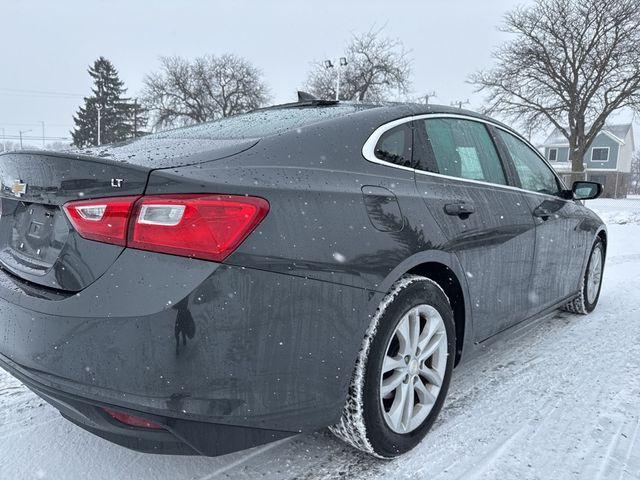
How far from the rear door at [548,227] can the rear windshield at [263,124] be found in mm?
1303

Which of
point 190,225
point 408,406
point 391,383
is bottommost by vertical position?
point 408,406

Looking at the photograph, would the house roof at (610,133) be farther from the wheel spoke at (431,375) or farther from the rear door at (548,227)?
the wheel spoke at (431,375)

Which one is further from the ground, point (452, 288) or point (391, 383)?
point (452, 288)

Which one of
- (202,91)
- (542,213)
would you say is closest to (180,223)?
(542,213)

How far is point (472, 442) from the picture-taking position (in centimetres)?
229

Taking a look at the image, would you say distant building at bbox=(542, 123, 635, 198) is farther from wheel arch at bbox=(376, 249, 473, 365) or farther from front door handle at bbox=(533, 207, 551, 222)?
wheel arch at bbox=(376, 249, 473, 365)

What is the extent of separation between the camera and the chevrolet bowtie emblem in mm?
1948

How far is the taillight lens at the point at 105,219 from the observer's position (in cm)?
159

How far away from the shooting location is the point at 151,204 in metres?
1.59

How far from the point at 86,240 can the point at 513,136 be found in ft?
9.16

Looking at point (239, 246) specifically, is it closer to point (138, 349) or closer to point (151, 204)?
point (151, 204)

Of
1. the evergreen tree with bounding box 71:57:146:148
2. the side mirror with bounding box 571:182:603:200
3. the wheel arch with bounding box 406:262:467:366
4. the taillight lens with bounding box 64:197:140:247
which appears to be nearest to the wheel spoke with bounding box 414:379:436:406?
the wheel arch with bounding box 406:262:467:366

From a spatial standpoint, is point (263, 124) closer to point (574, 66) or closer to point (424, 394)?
point (424, 394)

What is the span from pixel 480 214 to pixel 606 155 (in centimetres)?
4911
